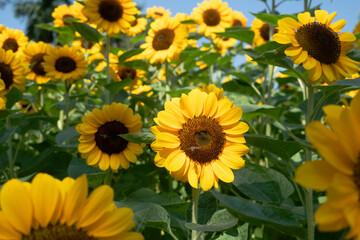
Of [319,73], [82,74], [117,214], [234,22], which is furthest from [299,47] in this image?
[234,22]

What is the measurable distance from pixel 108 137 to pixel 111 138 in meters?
0.01

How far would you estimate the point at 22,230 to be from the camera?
2.24 feet

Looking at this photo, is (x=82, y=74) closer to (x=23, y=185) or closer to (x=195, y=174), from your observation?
(x=195, y=174)

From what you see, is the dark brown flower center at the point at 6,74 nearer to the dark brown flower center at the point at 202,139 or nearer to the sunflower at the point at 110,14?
the sunflower at the point at 110,14

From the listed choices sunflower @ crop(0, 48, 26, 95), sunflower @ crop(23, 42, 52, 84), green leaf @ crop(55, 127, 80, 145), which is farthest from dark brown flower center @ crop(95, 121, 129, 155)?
sunflower @ crop(23, 42, 52, 84)

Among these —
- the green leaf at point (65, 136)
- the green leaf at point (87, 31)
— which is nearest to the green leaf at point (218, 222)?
the green leaf at point (65, 136)

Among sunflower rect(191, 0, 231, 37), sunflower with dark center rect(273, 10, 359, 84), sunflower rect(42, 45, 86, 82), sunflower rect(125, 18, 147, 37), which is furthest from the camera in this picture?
sunflower rect(191, 0, 231, 37)

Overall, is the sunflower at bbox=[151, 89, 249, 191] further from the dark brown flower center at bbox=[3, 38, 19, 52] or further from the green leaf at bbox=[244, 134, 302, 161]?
the dark brown flower center at bbox=[3, 38, 19, 52]

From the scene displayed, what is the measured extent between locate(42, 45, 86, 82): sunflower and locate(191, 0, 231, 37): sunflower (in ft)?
4.12

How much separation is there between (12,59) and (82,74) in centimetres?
46

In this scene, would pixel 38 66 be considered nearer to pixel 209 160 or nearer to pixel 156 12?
pixel 156 12

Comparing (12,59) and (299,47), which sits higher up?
(12,59)

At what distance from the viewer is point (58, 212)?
73 centimetres

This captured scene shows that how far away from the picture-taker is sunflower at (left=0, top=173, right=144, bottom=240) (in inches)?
26.8
